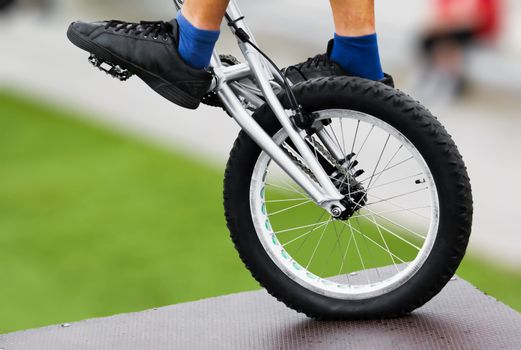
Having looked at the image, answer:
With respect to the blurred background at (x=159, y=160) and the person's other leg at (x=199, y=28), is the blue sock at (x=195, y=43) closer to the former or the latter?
the person's other leg at (x=199, y=28)

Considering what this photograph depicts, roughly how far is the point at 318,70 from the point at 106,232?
360 cm

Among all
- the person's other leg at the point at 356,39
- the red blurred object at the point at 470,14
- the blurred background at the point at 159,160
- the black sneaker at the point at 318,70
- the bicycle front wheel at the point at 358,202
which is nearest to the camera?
the bicycle front wheel at the point at 358,202

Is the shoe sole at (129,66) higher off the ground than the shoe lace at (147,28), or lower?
lower

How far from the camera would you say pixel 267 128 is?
2510 mm

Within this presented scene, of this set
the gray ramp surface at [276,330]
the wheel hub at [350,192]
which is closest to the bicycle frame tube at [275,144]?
the wheel hub at [350,192]

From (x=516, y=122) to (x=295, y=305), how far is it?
544 centimetres

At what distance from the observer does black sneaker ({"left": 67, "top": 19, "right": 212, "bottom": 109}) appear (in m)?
2.54

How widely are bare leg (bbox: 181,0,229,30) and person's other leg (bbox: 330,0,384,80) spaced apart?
0.93 feet

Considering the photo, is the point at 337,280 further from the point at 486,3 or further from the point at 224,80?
the point at 486,3

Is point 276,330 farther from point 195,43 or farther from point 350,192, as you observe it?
point 195,43

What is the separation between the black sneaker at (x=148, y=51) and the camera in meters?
2.54

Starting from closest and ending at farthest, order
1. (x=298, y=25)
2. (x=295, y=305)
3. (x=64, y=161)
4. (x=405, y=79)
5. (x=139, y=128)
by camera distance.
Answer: (x=295, y=305) → (x=64, y=161) → (x=139, y=128) → (x=405, y=79) → (x=298, y=25)

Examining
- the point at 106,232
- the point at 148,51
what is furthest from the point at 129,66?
the point at 106,232

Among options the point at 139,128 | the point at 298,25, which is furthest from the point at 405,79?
the point at 139,128
